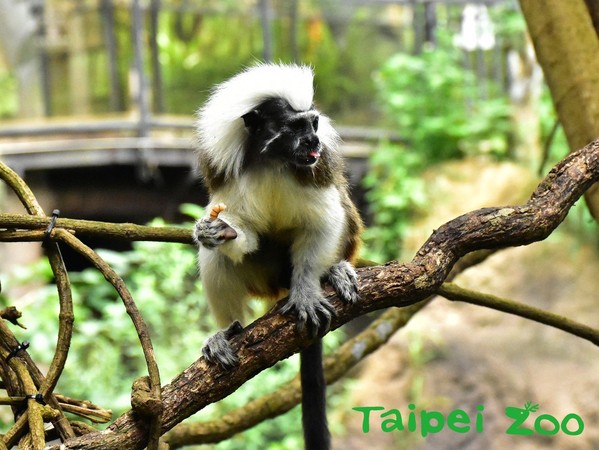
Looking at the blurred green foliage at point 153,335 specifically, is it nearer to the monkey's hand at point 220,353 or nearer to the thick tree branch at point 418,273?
the monkey's hand at point 220,353

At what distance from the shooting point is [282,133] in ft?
8.26

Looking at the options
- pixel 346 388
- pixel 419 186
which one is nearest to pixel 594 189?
pixel 346 388

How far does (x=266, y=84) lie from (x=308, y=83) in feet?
0.45

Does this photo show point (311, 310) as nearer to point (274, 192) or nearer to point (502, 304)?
point (274, 192)

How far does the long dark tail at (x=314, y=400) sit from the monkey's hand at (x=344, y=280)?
32 cm

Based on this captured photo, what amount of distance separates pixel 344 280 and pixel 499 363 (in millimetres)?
3767

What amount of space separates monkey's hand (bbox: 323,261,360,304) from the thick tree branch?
4 centimetres

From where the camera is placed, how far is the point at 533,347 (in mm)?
5684

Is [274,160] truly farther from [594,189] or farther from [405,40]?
[405,40]

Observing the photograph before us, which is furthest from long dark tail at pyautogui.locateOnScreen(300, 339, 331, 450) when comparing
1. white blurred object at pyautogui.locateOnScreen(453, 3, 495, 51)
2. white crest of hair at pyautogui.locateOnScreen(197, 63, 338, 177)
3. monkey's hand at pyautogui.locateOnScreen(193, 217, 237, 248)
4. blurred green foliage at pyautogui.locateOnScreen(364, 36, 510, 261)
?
white blurred object at pyautogui.locateOnScreen(453, 3, 495, 51)

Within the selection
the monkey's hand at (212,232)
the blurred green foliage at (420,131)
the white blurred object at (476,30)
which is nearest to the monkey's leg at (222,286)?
the monkey's hand at (212,232)

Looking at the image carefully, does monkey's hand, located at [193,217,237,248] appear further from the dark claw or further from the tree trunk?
the tree trunk

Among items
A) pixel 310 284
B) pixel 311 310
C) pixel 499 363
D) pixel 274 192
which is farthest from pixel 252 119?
pixel 499 363

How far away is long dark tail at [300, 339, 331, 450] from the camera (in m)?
2.58
